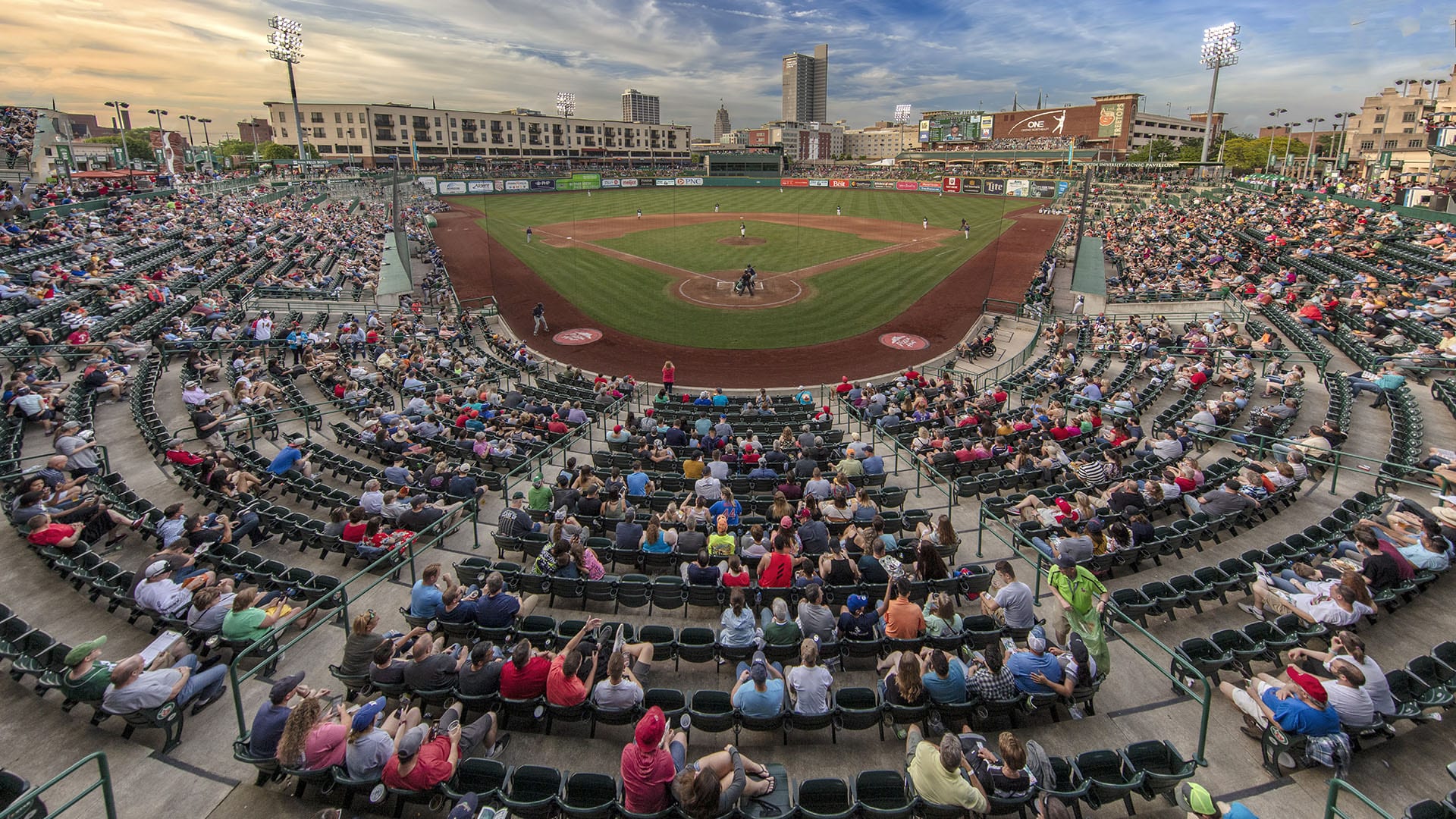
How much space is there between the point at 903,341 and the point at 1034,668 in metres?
25.1

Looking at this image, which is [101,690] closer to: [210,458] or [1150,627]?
[210,458]

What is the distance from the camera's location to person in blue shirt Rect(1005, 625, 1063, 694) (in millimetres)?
7035

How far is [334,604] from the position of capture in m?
8.96

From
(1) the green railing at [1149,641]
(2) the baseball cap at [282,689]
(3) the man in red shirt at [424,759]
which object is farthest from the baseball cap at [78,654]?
(1) the green railing at [1149,641]

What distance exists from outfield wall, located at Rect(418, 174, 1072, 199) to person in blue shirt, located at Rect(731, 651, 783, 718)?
96806 mm

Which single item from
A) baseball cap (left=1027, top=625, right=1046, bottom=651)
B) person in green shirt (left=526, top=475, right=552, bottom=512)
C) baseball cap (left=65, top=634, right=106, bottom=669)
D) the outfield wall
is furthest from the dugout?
baseball cap (left=65, top=634, right=106, bottom=669)

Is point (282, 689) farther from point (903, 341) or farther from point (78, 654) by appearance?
point (903, 341)

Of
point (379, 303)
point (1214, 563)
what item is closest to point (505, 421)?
point (1214, 563)

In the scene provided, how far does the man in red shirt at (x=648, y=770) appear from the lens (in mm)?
5613

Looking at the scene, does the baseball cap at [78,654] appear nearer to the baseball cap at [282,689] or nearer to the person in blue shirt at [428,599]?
the baseball cap at [282,689]

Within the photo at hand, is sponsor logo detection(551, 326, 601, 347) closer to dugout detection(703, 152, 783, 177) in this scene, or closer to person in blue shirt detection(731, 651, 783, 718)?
person in blue shirt detection(731, 651, 783, 718)

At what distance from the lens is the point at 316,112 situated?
115 m

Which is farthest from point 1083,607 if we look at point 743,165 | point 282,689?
point 743,165

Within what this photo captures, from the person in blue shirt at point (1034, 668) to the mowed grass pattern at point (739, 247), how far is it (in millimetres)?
39099
